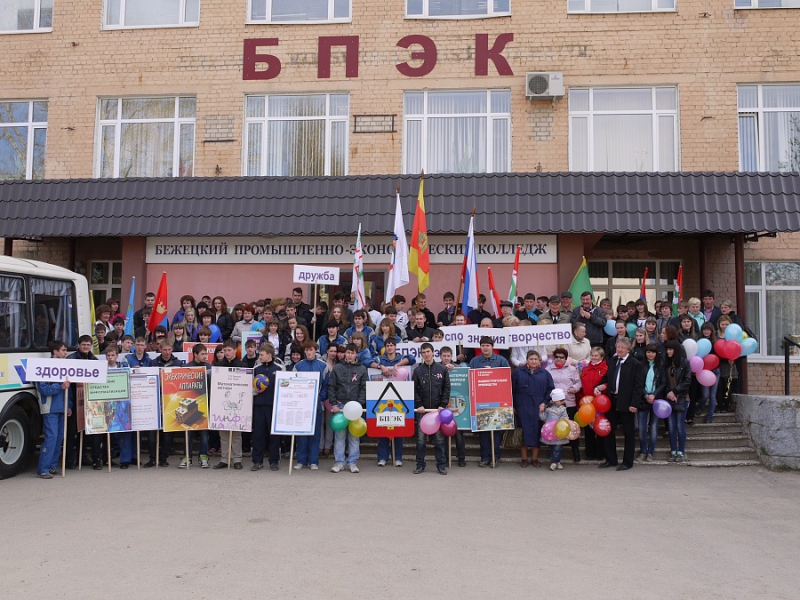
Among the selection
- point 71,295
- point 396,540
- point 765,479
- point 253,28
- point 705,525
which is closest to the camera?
point 396,540

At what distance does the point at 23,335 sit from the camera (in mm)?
10008

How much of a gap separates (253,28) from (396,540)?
12.9 m

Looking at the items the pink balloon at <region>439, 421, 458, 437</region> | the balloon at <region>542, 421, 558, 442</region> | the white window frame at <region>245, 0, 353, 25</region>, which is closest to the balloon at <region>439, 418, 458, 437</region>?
the pink balloon at <region>439, 421, 458, 437</region>

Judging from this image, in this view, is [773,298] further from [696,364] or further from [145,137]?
[145,137]

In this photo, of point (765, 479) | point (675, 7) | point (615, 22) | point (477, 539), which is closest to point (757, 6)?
point (675, 7)

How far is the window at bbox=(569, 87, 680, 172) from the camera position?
15797 millimetres

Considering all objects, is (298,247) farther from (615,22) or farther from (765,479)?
(765,479)

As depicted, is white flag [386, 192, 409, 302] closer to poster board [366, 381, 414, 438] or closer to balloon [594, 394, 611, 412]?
poster board [366, 381, 414, 438]

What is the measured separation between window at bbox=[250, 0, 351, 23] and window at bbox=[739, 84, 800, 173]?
8.58 metres

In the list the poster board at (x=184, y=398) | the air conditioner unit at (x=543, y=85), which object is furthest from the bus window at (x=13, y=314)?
the air conditioner unit at (x=543, y=85)

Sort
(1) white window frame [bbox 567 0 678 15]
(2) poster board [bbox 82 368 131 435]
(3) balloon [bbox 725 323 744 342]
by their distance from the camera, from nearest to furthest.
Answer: (2) poster board [bbox 82 368 131 435] → (3) balloon [bbox 725 323 744 342] → (1) white window frame [bbox 567 0 678 15]

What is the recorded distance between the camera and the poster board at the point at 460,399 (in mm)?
10398

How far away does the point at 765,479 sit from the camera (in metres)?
9.96

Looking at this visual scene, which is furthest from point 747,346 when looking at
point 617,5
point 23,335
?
point 23,335
